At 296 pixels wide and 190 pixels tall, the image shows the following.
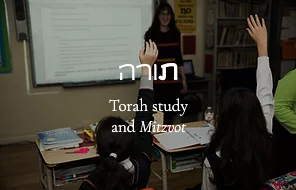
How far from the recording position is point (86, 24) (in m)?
3.96

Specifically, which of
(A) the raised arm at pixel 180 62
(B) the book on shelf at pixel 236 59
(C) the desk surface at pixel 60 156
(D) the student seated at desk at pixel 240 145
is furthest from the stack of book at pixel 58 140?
(B) the book on shelf at pixel 236 59

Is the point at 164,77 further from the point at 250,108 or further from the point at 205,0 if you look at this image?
the point at 250,108

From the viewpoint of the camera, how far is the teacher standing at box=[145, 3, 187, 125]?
340 cm

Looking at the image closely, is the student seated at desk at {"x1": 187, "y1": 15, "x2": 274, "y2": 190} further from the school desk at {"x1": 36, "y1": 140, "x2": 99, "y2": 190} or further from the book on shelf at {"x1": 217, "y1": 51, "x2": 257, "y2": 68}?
the book on shelf at {"x1": 217, "y1": 51, "x2": 257, "y2": 68}

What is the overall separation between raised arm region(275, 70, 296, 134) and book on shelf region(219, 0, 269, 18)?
2897 mm

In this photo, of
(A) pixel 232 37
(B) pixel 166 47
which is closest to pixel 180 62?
(B) pixel 166 47

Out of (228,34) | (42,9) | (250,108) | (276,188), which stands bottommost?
(276,188)

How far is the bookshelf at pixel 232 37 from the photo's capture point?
4.56m

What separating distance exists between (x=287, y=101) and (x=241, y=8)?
3.22 m

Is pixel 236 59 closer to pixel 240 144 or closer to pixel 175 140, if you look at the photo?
pixel 175 140

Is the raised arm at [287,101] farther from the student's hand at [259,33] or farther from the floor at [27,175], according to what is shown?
the floor at [27,175]

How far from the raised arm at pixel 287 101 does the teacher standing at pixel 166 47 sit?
168cm

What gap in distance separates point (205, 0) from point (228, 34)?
0.61 metres

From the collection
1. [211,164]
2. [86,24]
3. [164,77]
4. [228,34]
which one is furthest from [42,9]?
[211,164]
